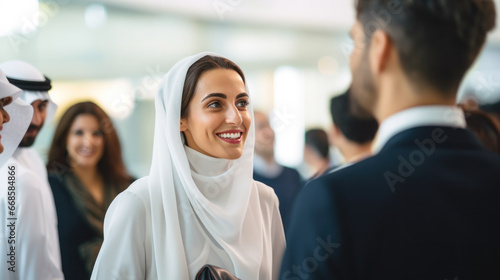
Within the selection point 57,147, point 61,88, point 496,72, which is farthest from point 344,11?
point 57,147

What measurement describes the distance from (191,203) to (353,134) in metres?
1.25

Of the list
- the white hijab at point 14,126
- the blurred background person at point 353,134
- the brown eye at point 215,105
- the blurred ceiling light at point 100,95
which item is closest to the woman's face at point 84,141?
the blurred ceiling light at point 100,95

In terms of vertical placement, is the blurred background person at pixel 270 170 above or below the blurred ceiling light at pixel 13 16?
below

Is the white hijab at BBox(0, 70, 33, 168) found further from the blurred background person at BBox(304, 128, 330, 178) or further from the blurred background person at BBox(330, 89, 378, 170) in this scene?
the blurred background person at BBox(304, 128, 330, 178)

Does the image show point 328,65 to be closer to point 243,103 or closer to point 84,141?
point 84,141

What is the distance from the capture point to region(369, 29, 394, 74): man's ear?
2.98 feet

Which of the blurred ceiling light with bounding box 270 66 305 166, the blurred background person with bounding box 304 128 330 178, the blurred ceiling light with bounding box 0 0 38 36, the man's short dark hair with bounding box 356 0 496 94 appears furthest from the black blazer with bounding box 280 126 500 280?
the blurred ceiling light with bounding box 270 66 305 166

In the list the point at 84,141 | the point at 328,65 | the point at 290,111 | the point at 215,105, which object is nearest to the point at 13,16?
the point at 84,141

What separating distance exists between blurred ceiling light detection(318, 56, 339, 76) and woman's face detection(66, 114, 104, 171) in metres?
4.31

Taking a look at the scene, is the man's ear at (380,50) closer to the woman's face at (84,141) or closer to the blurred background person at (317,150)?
the woman's face at (84,141)

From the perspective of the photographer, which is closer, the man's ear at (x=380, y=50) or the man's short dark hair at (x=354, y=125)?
the man's ear at (x=380, y=50)

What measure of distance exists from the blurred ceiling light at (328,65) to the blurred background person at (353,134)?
3.64m

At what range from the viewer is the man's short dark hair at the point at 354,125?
94.7 inches

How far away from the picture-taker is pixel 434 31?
2.93 feet
